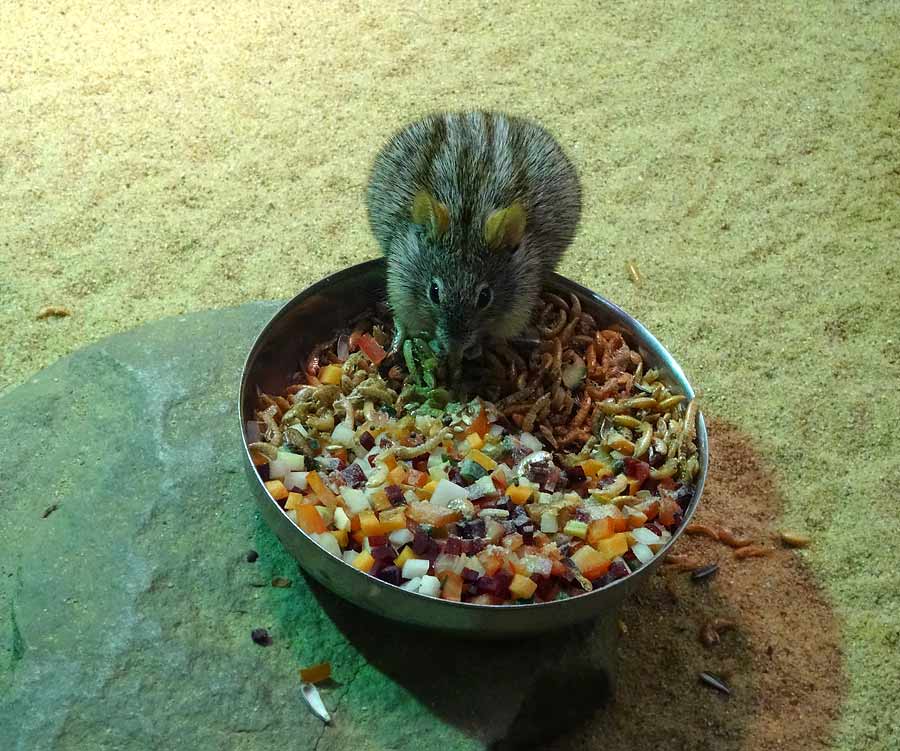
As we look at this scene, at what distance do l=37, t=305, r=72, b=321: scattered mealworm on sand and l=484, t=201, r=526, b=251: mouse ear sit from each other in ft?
6.29

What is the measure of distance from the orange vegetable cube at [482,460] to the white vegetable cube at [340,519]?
44 cm

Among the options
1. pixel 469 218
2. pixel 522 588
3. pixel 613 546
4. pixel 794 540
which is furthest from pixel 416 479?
pixel 794 540

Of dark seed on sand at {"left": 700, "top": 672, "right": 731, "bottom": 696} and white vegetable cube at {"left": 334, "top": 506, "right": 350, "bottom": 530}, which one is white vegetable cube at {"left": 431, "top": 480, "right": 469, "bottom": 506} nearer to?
white vegetable cube at {"left": 334, "top": 506, "right": 350, "bottom": 530}

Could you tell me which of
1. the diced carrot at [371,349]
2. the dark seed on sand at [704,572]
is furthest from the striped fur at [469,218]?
the dark seed on sand at [704,572]

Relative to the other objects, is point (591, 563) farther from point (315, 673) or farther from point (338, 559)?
point (315, 673)

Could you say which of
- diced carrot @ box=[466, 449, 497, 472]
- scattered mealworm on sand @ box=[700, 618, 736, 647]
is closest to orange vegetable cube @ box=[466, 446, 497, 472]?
diced carrot @ box=[466, 449, 497, 472]

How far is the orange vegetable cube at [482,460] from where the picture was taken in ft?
9.30

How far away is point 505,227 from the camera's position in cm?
295

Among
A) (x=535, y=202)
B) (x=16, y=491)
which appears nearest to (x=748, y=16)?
(x=535, y=202)

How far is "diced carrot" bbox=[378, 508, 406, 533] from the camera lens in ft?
8.57

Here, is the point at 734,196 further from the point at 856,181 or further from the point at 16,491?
the point at 16,491

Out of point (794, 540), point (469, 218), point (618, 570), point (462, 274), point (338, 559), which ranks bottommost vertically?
point (794, 540)

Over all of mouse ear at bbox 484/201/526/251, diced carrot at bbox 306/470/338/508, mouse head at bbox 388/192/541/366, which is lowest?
diced carrot at bbox 306/470/338/508

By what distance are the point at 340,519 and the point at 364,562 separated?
16cm
